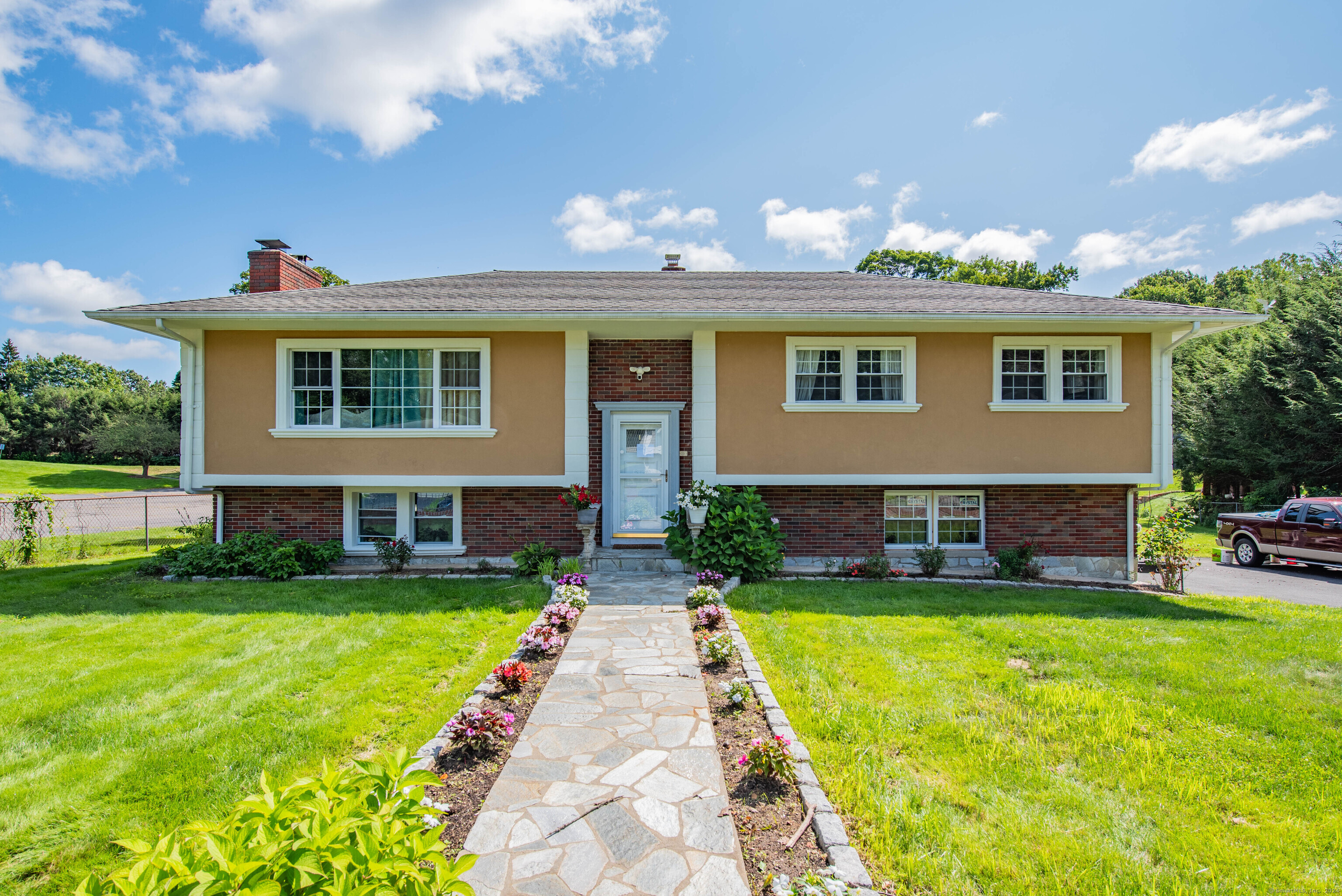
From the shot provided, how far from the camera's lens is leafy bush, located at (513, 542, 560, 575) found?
8328 mm

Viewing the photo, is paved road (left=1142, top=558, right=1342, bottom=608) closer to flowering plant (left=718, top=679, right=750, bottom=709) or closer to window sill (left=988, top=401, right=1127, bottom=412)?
window sill (left=988, top=401, right=1127, bottom=412)

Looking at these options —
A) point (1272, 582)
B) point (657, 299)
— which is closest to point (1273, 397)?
point (1272, 582)

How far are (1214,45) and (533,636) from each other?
12.7 m

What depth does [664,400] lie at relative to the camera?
9344 mm

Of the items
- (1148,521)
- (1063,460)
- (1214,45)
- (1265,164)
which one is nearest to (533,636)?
(1063,460)

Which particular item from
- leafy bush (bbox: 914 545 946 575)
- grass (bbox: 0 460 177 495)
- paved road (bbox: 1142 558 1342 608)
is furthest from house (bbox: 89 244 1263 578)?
grass (bbox: 0 460 177 495)

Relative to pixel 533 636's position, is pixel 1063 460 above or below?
above

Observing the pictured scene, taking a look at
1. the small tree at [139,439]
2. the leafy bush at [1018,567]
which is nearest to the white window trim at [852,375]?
the leafy bush at [1018,567]

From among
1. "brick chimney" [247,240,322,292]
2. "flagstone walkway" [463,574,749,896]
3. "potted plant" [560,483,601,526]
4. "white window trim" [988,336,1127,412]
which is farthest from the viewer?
"brick chimney" [247,240,322,292]

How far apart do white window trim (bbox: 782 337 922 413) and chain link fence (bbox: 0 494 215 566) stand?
927cm

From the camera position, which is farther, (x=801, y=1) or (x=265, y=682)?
(x=801, y=1)

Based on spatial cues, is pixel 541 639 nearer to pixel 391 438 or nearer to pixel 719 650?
pixel 719 650

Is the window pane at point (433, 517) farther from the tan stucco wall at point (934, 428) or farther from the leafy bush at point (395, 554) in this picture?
the tan stucco wall at point (934, 428)

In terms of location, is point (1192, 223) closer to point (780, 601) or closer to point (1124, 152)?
point (1124, 152)
